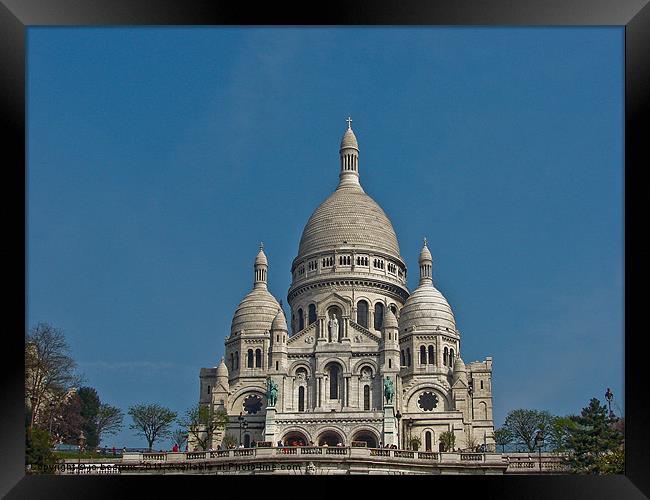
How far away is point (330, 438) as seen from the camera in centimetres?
6656

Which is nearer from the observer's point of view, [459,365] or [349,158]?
[459,365]

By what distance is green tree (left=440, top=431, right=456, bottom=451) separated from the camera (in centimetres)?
6556

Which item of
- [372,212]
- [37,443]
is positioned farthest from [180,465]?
[372,212]

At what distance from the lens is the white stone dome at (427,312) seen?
3051 inches

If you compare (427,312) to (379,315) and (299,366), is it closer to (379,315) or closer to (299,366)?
(379,315)

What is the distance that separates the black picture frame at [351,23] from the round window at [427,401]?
56.2m

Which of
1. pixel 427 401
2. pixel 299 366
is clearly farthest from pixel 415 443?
pixel 299 366

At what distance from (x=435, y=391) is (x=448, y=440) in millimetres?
7519

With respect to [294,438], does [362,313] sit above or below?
above

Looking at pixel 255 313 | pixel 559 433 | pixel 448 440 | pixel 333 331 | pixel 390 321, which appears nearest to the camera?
pixel 559 433

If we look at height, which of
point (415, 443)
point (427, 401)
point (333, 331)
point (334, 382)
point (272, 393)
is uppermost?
point (333, 331)
